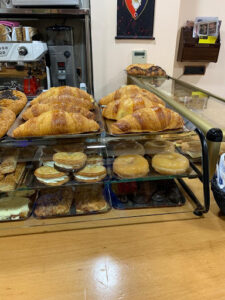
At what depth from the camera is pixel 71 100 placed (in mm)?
793

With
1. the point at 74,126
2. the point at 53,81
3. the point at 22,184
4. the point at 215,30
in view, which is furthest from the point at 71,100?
the point at 215,30

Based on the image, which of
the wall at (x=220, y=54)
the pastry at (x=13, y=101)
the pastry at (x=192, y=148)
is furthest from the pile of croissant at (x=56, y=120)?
the wall at (x=220, y=54)

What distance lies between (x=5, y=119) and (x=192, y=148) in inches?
29.5

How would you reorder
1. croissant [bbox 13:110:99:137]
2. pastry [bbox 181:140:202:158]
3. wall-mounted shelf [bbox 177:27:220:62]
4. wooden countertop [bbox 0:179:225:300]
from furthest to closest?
wall-mounted shelf [bbox 177:27:220:62] → pastry [bbox 181:140:202:158] → croissant [bbox 13:110:99:137] → wooden countertop [bbox 0:179:225:300]

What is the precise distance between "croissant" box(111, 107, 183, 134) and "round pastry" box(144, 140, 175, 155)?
0.14m

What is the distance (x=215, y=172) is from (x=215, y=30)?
5.10 ft

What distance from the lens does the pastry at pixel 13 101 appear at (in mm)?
806

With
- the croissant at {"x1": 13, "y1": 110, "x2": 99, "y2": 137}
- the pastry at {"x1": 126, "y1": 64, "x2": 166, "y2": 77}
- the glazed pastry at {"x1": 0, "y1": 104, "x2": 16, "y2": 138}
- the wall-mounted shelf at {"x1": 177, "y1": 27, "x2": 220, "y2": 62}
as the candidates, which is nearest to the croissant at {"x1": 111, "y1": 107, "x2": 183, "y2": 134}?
the croissant at {"x1": 13, "y1": 110, "x2": 99, "y2": 137}

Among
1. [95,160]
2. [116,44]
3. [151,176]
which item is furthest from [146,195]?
[116,44]

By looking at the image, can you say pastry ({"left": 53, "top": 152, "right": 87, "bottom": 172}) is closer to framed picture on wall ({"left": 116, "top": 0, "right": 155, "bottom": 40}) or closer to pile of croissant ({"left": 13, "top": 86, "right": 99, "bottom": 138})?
pile of croissant ({"left": 13, "top": 86, "right": 99, "bottom": 138})

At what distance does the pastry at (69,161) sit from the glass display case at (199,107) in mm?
385

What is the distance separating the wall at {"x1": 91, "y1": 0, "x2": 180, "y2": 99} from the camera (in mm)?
1463

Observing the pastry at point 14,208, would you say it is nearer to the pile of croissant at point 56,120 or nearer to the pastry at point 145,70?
the pile of croissant at point 56,120

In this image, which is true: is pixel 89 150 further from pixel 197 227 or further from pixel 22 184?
pixel 197 227
